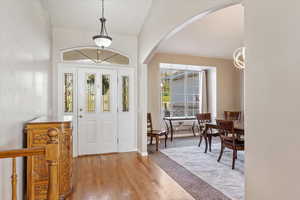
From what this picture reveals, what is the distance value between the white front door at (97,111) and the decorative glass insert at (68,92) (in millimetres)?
187

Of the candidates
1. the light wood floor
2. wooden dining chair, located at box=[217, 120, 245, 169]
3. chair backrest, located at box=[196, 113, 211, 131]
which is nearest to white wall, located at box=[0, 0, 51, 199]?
the light wood floor

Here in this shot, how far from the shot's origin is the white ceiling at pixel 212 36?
401 centimetres

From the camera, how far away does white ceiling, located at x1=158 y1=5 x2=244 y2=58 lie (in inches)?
158

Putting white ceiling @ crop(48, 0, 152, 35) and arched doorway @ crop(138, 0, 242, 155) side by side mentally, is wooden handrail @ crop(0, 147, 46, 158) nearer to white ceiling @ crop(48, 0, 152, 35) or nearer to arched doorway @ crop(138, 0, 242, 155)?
arched doorway @ crop(138, 0, 242, 155)

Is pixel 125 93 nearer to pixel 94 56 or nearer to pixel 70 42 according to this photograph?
pixel 94 56

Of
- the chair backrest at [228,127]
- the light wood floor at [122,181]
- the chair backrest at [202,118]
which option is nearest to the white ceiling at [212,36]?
the chair backrest at [202,118]

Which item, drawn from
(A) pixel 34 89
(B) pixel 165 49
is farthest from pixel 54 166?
(B) pixel 165 49

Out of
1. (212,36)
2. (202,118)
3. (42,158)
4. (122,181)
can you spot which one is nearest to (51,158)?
(42,158)

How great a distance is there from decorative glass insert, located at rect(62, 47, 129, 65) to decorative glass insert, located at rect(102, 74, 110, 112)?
43 cm

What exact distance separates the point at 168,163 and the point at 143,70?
225cm

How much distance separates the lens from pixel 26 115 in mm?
2201

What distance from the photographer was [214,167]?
3414mm

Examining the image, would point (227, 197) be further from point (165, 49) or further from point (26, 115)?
point (165, 49)

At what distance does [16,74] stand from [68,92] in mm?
2500
